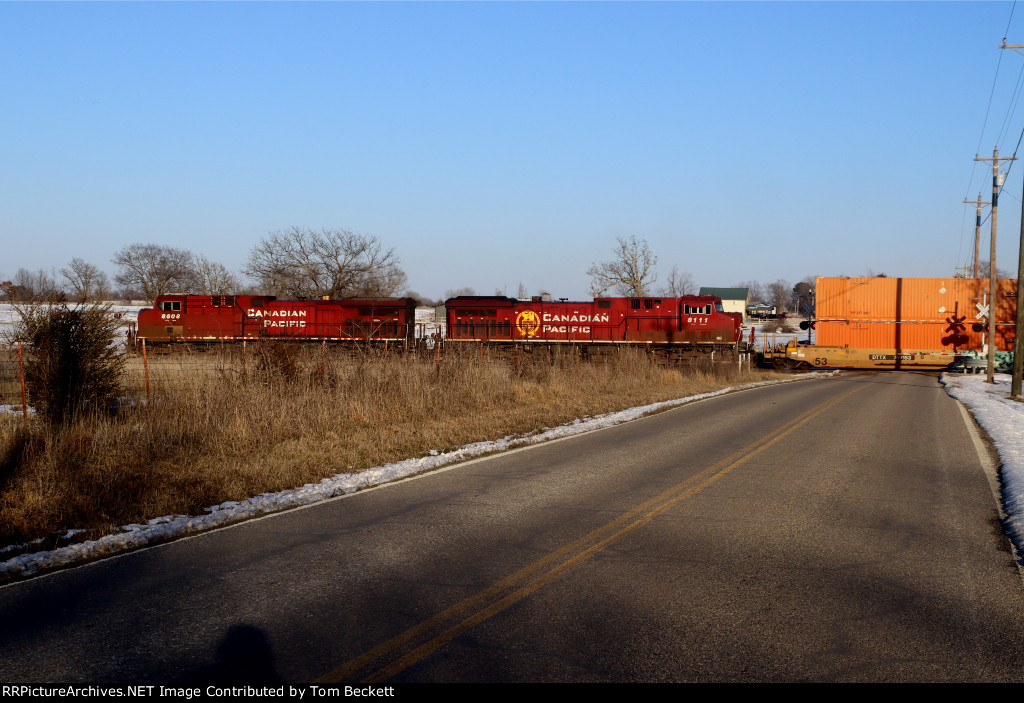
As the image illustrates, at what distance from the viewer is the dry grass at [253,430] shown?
8188 mm

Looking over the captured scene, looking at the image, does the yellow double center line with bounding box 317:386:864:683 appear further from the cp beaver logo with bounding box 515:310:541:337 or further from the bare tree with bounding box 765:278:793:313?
the bare tree with bounding box 765:278:793:313

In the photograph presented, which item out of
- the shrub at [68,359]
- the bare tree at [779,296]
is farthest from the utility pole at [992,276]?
the bare tree at [779,296]

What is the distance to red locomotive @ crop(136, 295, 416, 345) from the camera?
3612 centimetres

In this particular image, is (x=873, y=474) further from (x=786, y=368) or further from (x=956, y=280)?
(x=956, y=280)

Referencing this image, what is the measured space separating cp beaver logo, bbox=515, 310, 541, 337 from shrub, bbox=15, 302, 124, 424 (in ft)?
84.8

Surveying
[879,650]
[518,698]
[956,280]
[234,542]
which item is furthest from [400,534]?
[956,280]

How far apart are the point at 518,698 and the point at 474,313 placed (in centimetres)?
3463

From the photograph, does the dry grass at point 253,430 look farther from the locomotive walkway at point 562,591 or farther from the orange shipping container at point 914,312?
the orange shipping container at point 914,312

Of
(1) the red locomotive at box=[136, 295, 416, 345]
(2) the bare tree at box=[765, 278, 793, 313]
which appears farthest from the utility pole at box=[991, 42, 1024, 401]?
(2) the bare tree at box=[765, 278, 793, 313]

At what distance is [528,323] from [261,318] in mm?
13762

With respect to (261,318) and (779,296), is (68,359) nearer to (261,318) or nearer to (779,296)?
(261,318)

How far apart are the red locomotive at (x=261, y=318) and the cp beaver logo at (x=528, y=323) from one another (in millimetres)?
6005

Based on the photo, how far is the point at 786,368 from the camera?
42500mm

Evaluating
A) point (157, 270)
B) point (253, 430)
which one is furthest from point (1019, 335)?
point (157, 270)
